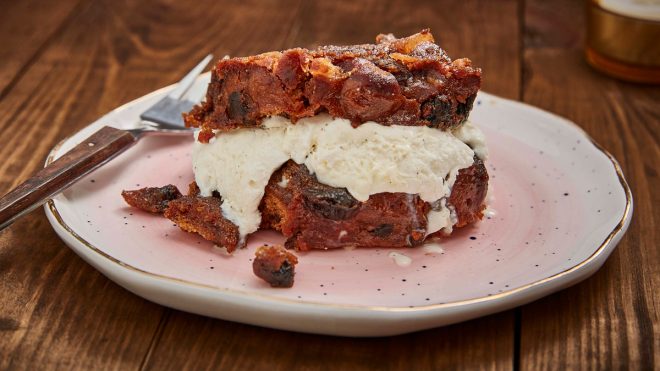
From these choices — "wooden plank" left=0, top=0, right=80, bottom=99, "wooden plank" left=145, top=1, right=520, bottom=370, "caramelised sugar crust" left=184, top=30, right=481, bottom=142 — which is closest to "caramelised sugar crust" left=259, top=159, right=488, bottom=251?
"caramelised sugar crust" left=184, top=30, right=481, bottom=142

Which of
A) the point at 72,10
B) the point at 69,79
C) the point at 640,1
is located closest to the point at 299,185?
the point at 69,79

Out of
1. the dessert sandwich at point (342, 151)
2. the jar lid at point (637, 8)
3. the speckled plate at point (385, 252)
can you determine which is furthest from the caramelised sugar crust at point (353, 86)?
the jar lid at point (637, 8)

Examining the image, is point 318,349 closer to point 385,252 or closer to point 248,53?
point 385,252

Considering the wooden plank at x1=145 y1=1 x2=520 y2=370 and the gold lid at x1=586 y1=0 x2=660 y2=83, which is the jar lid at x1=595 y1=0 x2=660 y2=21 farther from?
the wooden plank at x1=145 y1=1 x2=520 y2=370

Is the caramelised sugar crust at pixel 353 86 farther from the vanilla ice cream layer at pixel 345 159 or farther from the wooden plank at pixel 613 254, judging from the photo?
the wooden plank at pixel 613 254

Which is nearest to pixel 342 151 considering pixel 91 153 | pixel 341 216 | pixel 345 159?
pixel 345 159

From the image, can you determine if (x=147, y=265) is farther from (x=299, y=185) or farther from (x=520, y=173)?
(x=520, y=173)
